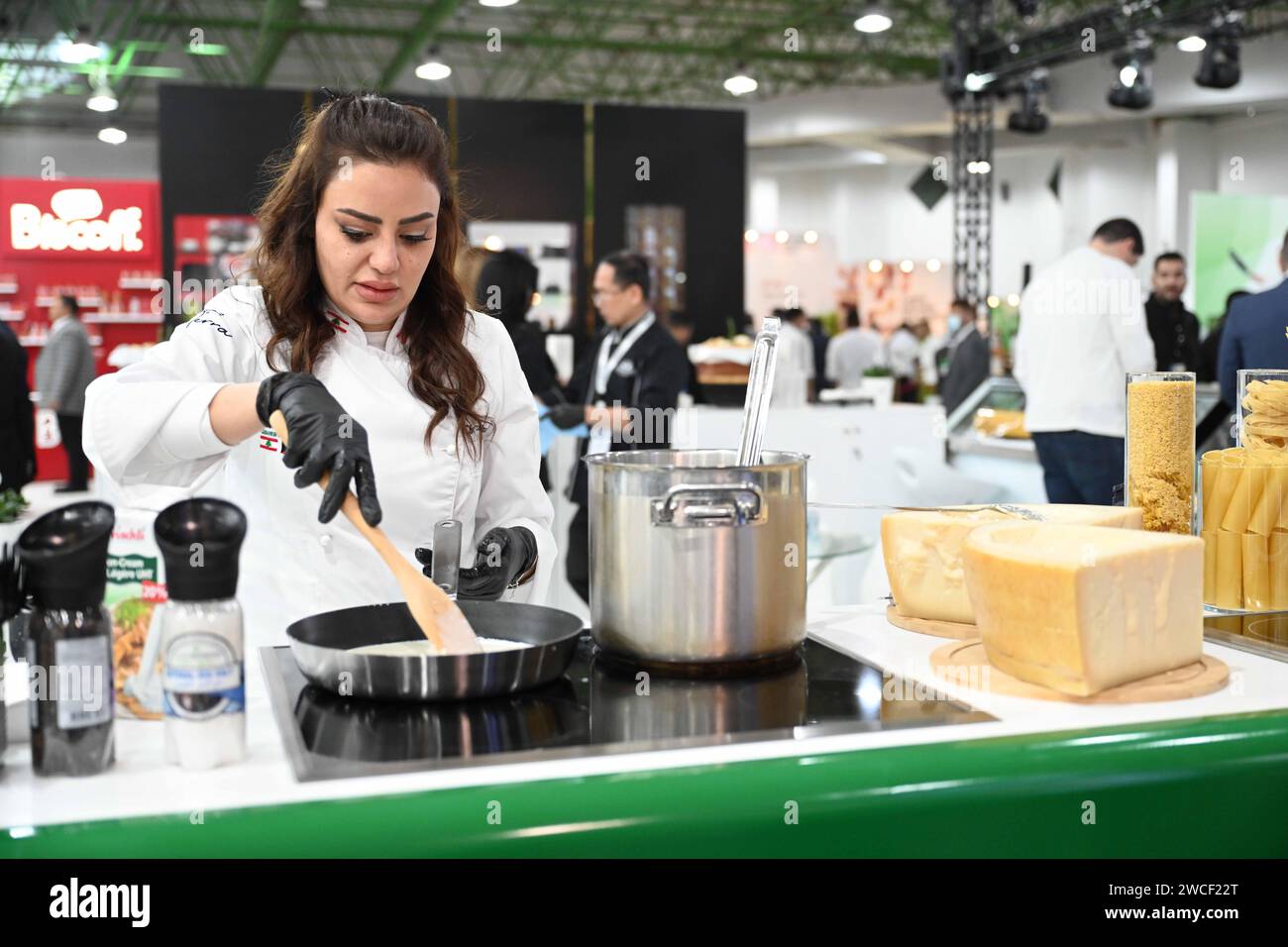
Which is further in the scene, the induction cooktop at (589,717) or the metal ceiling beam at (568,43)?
the metal ceiling beam at (568,43)

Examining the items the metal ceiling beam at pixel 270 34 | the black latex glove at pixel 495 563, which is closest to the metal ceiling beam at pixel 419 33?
the metal ceiling beam at pixel 270 34

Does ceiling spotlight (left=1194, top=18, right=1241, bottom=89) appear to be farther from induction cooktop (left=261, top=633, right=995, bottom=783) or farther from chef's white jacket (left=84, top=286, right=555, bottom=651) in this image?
induction cooktop (left=261, top=633, right=995, bottom=783)

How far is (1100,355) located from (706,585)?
4.31 m

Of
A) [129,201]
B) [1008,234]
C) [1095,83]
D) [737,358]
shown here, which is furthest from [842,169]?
[737,358]

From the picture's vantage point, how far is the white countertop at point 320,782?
1037mm

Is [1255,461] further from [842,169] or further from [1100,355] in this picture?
[842,169]

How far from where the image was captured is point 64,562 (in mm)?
1067

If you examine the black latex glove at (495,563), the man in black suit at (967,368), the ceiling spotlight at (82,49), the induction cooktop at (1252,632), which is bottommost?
the induction cooktop at (1252,632)

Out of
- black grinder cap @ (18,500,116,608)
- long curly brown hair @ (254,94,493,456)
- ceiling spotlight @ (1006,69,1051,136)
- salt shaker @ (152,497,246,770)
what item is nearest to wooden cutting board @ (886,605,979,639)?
long curly brown hair @ (254,94,493,456)

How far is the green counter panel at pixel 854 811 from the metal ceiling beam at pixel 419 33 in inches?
474

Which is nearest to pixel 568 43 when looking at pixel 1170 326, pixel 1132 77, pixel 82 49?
pixel 82 49

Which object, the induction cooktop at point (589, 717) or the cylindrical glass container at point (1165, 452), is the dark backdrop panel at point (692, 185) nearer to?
the cylindrical glass container at point (1165, 452)

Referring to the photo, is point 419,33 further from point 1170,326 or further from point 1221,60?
point 1170,326

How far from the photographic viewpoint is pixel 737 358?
7.71 m
